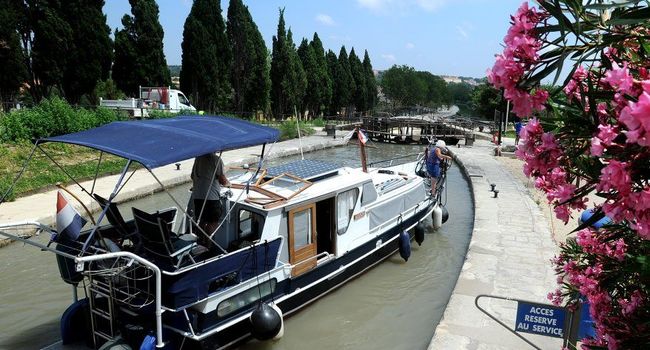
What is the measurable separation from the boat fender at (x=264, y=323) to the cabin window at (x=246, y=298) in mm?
225

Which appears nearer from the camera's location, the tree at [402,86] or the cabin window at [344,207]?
the cabin window at [344,207]

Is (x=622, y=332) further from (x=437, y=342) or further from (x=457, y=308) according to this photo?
(x=457, y=308)

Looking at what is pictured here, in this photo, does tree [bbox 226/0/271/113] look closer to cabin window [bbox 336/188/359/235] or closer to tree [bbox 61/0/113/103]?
tree [bbox 61/0/113/103]

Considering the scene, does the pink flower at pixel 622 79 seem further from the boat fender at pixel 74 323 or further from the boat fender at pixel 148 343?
the boat fender at pixel 74 323

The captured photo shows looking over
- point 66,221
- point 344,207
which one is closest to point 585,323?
point 344,207

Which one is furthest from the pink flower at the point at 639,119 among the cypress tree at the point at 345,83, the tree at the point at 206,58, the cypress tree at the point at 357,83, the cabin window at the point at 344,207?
the cypress tree at the point at 357,83

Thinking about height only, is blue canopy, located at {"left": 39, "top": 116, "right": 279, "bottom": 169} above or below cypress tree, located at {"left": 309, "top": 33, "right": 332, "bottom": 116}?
below

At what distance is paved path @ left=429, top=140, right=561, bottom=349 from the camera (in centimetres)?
636

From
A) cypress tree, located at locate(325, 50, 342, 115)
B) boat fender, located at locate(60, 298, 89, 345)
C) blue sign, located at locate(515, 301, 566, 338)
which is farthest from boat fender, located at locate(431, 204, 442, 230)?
cypress tree, located at locate(325, 50, 342, 115)

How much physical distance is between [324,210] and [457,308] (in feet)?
8.90

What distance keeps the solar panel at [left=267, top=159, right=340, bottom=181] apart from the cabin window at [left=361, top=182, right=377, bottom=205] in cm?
69

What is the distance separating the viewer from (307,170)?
30.5 feet

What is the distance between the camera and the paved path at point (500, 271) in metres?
6.36

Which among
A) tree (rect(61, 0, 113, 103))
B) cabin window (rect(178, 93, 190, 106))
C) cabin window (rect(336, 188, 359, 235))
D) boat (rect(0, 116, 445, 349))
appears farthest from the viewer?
cabin window (rect(178, 93, 190, 106))
